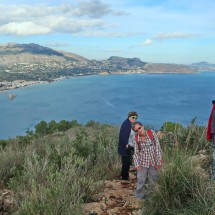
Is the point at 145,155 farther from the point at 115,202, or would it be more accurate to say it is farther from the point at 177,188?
the point at 177,188

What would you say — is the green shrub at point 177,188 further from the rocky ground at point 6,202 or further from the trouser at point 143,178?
the rocky ground at point 6,202

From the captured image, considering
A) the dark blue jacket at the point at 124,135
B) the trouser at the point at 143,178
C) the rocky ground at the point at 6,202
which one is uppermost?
the dark blue jacket at the point at 124,135

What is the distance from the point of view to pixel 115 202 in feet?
14.5

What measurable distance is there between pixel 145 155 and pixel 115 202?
0.77 meters

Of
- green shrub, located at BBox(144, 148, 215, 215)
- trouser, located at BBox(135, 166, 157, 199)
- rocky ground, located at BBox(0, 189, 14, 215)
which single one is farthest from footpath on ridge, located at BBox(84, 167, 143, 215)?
rocky ground, located at BBox(0, 189, 14, 215)

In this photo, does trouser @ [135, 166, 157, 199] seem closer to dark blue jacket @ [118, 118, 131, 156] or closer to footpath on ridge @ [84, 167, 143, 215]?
footpath on ridge @ [84, 167, 143, 215]

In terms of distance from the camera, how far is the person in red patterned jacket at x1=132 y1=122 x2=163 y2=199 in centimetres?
459

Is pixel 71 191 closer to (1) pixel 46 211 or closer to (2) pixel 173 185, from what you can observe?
(1) pixel 46 211

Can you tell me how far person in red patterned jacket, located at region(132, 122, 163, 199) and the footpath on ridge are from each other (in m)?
0.24

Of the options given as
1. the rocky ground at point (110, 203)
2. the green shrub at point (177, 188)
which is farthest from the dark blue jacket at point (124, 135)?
the green shrub at point (177, 188)

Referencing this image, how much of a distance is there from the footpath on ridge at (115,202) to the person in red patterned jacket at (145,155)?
0.78ft

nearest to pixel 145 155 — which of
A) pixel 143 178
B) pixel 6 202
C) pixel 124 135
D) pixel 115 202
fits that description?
pixel 143 178

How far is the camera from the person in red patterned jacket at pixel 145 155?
459 centimetres

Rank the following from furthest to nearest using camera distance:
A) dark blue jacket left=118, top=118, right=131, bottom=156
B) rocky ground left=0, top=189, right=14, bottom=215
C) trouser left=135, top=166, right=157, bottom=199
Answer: dark blue jacket left=118, top=118, right=131, bottom=156 → trouser left=135, top=166, right=157, bottom=199 → rocky ground left=0, top=189, right=14, bottom=215
